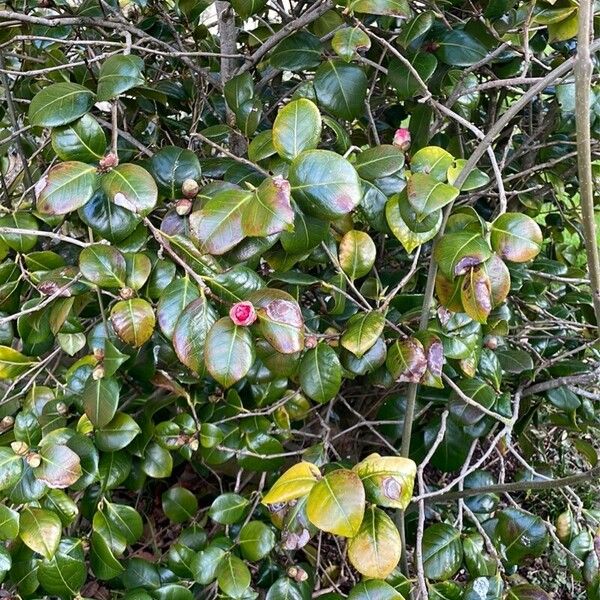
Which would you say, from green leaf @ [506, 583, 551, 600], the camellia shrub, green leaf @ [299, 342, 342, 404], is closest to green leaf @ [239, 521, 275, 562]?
the camellia shrub

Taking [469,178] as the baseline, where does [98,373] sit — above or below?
below

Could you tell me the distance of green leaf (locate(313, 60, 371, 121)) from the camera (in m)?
0.89

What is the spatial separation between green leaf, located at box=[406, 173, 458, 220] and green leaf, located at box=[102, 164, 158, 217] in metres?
0.31

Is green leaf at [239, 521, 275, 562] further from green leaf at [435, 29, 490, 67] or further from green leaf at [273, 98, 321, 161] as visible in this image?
green leaf at [435, 29, 490, 67]

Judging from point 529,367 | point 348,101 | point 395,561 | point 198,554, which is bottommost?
point 198,554

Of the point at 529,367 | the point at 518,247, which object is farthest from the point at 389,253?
the point at 518,247

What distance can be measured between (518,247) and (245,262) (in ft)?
1.07

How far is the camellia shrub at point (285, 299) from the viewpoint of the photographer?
68 cm

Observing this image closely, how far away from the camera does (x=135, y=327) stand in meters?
0.72

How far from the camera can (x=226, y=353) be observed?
0.63m

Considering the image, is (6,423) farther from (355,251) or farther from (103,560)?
(355,251)

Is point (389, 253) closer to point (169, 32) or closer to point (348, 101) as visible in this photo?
point (348, 101)

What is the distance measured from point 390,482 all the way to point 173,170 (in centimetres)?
49

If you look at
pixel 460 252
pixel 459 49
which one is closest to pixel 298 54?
pixel 459 49
